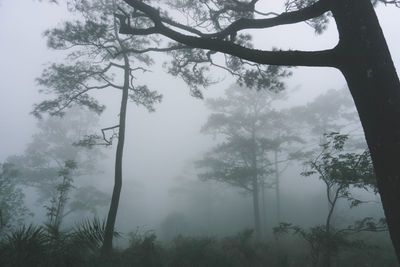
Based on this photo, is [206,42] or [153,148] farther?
[153,148]

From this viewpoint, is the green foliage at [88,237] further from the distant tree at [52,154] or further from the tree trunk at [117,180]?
the distant tree at [52,154]

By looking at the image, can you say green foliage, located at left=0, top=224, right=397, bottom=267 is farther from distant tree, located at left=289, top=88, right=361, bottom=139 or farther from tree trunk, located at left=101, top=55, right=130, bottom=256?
distant tree, located at left=289, top=88, right=361, bottom=139

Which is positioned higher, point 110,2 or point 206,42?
point 110,2

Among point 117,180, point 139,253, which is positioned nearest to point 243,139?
point 117,180

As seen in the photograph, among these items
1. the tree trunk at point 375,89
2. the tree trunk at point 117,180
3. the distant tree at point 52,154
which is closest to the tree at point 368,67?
the tree trunk at point 375,89

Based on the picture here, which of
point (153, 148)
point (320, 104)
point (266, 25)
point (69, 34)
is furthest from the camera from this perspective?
point (153, 148)

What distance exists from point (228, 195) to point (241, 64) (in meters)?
35.7

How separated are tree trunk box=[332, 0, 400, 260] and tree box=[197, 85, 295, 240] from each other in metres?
17.6

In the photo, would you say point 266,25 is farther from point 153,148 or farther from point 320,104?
point 153,148

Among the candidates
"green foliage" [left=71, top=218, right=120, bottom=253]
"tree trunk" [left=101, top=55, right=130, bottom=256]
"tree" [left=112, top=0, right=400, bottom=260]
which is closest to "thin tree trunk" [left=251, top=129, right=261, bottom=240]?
"tree trunk" [left=101, top=55, right=130, bottom=256]

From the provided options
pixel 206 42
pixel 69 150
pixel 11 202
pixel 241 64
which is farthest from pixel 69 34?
pixel 69 150

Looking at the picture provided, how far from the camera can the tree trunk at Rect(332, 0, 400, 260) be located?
2.37m

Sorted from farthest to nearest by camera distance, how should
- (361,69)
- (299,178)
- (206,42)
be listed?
(299,178), (206,42), (361,69)

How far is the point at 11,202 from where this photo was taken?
1727 cm
